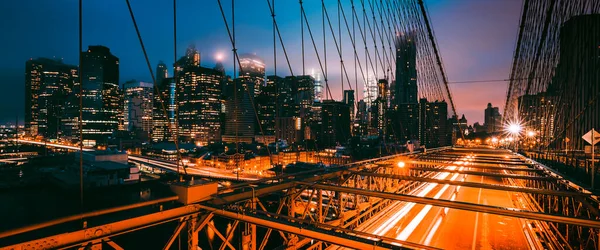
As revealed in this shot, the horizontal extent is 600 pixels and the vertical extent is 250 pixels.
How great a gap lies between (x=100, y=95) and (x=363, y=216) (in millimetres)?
188441

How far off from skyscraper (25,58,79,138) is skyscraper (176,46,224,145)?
5645 centimetres

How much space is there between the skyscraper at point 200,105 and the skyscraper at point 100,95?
113 ft

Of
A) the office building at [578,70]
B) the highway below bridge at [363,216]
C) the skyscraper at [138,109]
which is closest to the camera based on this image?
the highway below bridge at [363,216]

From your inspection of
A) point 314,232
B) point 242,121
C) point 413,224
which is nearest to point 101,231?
point 314,232

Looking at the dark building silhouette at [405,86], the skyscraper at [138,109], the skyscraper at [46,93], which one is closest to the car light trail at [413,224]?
the dark building silhouette at [405,86]

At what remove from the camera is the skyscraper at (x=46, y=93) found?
133m

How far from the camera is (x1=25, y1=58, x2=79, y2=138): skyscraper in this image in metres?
133

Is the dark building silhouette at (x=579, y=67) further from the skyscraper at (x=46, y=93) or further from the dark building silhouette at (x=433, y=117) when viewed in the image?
the skyscraper at (x=46, y=93)

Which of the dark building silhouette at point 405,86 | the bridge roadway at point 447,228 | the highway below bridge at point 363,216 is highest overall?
the dark building silhouette at point 405,86

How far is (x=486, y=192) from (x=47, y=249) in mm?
22977

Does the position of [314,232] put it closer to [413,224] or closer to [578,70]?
[413,224]

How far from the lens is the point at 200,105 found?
162 metres

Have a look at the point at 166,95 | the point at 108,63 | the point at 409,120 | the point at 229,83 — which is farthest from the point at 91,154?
the point at 108,63

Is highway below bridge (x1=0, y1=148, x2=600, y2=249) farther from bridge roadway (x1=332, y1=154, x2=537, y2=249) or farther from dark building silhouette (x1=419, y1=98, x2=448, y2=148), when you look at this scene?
dark building silhouette (x1=419, y1=98, x2=448, y2=148)
